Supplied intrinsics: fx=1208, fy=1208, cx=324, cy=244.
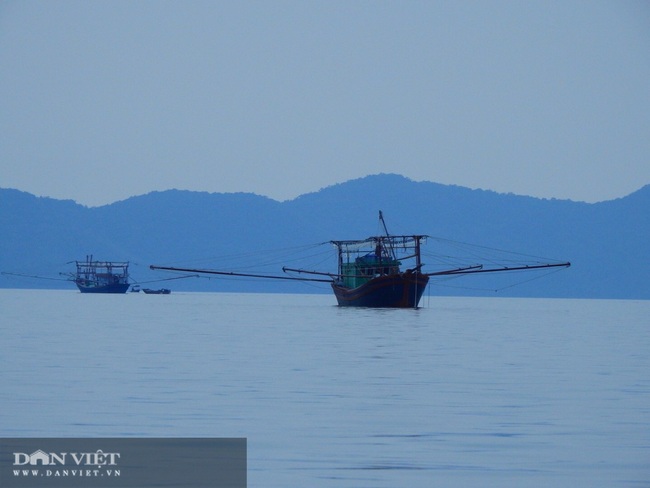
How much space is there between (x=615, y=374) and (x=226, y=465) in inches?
809

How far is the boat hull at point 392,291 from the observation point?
100375 mm

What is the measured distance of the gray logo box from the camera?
57.6ft

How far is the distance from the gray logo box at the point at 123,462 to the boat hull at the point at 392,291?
79818 mm

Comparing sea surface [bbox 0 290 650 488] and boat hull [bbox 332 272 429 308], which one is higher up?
boat hull [bbox 332 272 429 308]

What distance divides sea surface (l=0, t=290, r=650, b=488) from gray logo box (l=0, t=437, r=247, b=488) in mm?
513

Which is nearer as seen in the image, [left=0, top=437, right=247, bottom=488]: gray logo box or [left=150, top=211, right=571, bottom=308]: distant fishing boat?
[left=0, top=437, right=247, bottom=488]: gray logo box

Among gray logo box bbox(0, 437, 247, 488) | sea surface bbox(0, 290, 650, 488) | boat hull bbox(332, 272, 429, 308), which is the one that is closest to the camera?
gray logo box bbox(0, 437, 247, 488)

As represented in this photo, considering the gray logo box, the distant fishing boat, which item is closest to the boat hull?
the distant fishing boat

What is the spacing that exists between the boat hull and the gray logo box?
262 feet

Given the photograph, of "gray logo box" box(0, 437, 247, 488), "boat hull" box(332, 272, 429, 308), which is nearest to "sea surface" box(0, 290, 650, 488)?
"gray logo box" box(0, 437, 247, 488)

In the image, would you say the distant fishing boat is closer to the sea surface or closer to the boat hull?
the boat hull

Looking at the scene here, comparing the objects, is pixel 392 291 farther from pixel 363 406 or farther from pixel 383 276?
pixel 363 406

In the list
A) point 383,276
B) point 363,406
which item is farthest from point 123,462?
point 383,276

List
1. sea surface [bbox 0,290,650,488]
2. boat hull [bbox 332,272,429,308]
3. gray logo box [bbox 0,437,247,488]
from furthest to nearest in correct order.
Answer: boat hull [bbox 332,272,429,308] → sea surface [bbox 0,290,650,488] → gray logo box [bbox 0,437,247,488]
